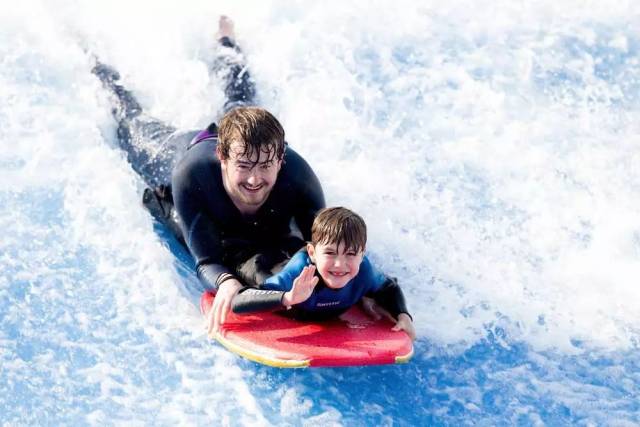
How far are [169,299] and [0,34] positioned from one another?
3.02m

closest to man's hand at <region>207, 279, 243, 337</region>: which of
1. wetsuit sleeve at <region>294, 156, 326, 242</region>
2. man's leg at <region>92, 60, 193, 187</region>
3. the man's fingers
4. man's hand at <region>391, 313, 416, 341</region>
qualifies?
the man's fingers

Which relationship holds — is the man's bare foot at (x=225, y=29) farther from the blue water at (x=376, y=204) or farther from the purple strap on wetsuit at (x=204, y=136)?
the purple strap on wetsuit at (x=204, y=136)

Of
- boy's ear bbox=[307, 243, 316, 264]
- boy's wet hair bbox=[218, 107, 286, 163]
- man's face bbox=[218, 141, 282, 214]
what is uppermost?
boy's wet hair bbox=[218, 107, 286, 163]

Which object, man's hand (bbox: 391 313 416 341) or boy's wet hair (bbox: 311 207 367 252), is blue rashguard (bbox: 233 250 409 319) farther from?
boy's wet hair (bbox: 311 207 367 252)

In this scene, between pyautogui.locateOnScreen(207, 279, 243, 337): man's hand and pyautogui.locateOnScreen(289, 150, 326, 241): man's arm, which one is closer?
pyautogui.locateOnScreen(207, 279, 243, 337): man's hand

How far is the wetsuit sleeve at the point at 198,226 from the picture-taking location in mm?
4148

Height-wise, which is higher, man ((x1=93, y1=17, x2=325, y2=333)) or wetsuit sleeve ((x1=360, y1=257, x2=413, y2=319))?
man ((x1=93, y1=17, x2=325, y2=333))

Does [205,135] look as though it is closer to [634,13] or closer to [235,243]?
[235,243]

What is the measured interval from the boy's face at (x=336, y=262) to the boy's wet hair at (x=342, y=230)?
21mm

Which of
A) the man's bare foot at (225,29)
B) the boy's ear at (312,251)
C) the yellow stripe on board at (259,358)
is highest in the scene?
the man's bare foot at (225,29)

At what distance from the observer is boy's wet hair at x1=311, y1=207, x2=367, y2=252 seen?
3.66 meters

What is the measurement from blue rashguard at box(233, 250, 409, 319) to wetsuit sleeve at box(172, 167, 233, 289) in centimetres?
30

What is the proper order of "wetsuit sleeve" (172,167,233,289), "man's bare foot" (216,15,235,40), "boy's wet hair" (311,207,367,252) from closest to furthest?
1. "boy's wet hair" (311,207,367,252)
2. "wetsuit sleeve" (172,167,233,289)
3. "man's bare foot" (216,15,235,40)

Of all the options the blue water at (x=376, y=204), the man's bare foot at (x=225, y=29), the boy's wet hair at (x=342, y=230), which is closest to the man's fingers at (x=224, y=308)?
the blue water at (x=376, y=204)
